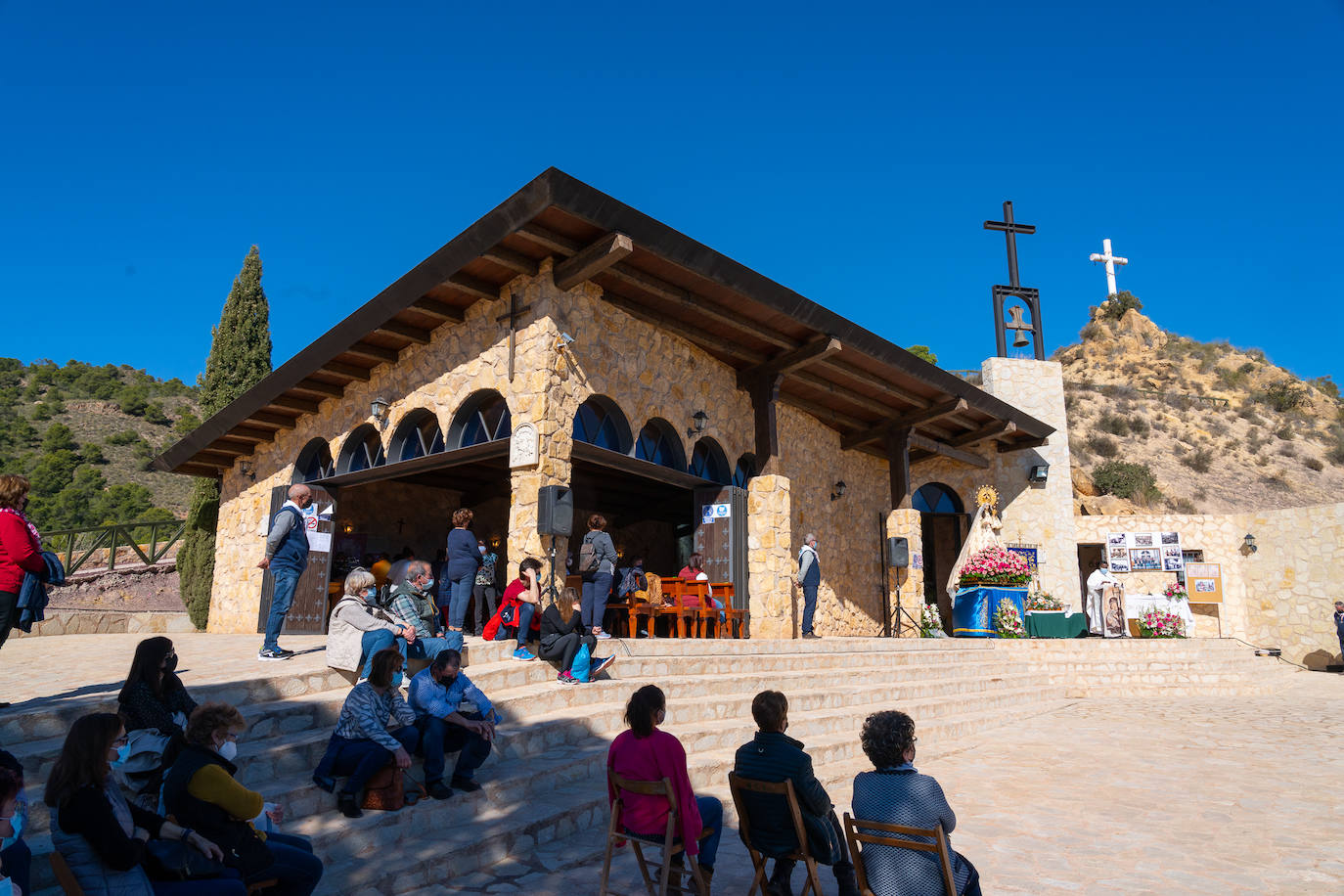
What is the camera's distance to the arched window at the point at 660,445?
1012 cm

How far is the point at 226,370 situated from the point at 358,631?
13.7 metres

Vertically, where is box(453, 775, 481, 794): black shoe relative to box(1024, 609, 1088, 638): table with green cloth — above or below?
below

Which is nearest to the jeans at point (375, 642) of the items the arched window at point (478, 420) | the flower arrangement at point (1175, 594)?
the arched window at point (478, 420)

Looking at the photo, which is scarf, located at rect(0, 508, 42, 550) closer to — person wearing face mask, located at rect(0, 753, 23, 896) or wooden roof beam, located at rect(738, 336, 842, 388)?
person wearing face mask, located at rect(0, 753, 23, 896)

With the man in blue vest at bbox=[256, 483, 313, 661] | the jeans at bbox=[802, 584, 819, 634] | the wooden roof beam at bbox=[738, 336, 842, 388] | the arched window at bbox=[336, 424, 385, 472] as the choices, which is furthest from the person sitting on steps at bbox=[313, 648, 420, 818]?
the jeans at bbox=[802, 584, 819, 634]

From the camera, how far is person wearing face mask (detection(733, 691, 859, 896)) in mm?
3422

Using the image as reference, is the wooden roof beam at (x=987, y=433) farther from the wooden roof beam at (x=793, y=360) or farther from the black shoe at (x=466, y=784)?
the black shoe at (x=466, y=784)

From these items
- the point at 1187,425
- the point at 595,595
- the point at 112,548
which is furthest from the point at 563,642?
the point at 1187,425

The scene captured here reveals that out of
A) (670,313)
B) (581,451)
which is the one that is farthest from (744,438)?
(581,451)

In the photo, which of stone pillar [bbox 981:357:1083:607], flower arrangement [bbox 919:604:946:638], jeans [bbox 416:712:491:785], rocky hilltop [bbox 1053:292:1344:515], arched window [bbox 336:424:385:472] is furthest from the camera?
rocky hilltop [bbox 1053:292:1344:515]

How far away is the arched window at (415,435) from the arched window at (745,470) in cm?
417

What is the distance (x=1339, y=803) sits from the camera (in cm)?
564

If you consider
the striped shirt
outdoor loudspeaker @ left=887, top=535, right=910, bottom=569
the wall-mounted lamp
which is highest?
the wall-mounted lamp

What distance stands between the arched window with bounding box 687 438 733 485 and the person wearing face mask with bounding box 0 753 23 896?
345 inches
